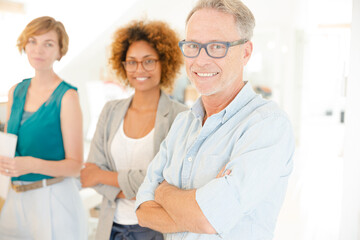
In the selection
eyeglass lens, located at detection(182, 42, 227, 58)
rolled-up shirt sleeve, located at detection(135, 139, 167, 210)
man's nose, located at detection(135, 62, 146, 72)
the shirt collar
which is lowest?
rolled-up shirt sleeve, located at detection(135, 139, 167, 210)

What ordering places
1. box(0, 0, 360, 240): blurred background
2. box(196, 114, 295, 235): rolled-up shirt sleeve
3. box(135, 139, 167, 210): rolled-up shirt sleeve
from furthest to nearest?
box(0, 0, 360, 240): blurred background < box(135, 139, 167, 210): rolled-up shirt sleeve < box(196, 114, 295, 235): rolled-up shirt sleeve

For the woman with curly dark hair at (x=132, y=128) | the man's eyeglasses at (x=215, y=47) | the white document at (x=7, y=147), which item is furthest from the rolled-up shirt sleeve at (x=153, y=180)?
the white document at (x=7, y=147)

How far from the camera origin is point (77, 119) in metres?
1.58

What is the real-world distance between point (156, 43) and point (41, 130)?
671 millimetres

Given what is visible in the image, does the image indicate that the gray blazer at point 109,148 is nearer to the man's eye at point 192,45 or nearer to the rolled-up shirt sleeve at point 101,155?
the rolled-up shirt sleeve at point 101,155

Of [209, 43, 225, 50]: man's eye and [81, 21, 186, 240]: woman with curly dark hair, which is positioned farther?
[81, 21, 186, 240]: woman with curly dark hair

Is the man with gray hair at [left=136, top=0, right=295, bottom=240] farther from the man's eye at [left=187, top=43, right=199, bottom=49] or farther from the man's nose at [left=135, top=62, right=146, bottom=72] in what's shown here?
the man's nose at [left=135, top=62, right=146, bottom=72]

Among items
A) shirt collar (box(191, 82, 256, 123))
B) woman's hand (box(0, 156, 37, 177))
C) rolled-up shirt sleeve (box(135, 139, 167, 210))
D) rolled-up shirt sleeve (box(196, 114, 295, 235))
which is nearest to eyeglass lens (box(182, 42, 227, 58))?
shirt collar (box(191, 82, 256, 123))

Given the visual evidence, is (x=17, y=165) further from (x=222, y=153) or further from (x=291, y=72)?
(x=291, y=72)

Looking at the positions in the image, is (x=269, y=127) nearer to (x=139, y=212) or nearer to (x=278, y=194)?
(x=278, y=194)

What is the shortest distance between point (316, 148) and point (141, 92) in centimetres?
465

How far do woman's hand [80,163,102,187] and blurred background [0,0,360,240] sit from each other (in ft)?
1.60

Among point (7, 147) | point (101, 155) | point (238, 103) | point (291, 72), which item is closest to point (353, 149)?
point (238, 103)

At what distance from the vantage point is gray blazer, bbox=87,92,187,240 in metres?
1.49
